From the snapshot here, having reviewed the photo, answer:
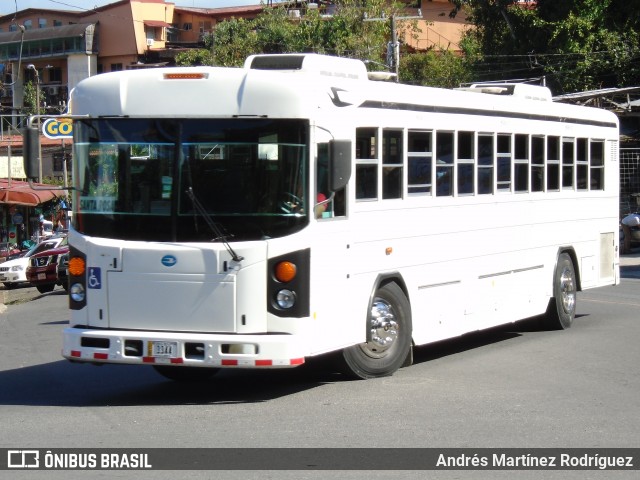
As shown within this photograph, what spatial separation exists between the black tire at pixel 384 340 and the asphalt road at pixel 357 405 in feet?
0.65

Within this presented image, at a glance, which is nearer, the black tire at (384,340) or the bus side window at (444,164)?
the black tire at (384,340)

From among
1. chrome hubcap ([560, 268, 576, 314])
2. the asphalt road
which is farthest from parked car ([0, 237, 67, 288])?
chrome hubcap ([560, 268, 576, 314])

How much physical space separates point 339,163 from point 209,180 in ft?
3.94

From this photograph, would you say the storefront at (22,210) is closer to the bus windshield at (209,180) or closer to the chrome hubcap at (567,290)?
the chrome hubcap at (567,290)

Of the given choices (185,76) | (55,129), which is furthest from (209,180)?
(55,129)

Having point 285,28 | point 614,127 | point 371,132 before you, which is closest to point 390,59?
point 285,28

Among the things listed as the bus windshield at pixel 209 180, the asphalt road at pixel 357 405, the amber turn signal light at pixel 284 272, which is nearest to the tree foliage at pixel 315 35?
the asphalt road at pixel 357 405

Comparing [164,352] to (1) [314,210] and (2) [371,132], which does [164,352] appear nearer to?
(1) [314,210]

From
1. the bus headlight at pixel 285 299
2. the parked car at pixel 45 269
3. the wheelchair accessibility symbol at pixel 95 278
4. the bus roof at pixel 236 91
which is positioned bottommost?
the parked car at pixel 45 269

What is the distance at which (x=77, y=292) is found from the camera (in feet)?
32.4

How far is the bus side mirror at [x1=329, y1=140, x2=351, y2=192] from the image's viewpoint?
9.56 m

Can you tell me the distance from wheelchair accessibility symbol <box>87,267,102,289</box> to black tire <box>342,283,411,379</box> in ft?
8.27

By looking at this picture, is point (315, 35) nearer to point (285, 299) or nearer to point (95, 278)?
point (95, 278)

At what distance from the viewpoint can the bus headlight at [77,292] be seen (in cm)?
984
